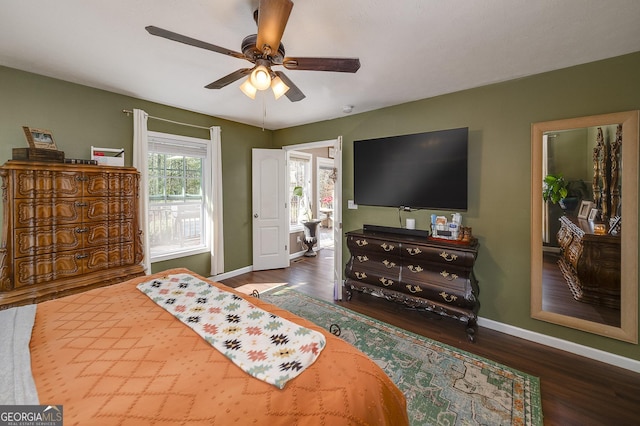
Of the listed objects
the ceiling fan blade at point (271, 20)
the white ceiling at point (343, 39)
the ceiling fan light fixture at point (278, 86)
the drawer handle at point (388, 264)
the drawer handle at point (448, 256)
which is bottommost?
the drawer handle at point (388, 264)

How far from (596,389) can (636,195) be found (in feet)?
5.11

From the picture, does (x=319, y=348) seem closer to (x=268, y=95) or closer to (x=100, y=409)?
(x=100, y=409)

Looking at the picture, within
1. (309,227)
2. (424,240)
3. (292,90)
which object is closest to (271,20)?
(292,90)

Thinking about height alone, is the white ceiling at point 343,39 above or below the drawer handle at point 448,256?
above

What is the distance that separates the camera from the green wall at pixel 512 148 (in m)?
2.20

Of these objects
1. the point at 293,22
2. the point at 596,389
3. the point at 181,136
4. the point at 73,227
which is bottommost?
the point at 596,389

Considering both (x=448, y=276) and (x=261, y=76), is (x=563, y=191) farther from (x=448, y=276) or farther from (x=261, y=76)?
(x=261, y=76)

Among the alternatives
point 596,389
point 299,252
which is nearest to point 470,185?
point 596,389

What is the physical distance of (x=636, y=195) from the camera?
2092 mm

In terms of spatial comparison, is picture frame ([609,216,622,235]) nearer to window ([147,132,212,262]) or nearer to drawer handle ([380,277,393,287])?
drawer handle ([380,277,393,287])

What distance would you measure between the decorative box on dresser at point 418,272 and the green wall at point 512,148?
1.05ft

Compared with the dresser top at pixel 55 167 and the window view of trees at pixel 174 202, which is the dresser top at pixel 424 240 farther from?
the dresser top at pixel 55 167

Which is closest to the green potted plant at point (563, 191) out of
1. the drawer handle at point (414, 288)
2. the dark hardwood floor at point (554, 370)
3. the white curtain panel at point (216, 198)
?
the dark hardwood floor at point (554, 370)

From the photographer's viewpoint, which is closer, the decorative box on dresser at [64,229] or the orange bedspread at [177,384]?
the orange bedspread at [177,384]
